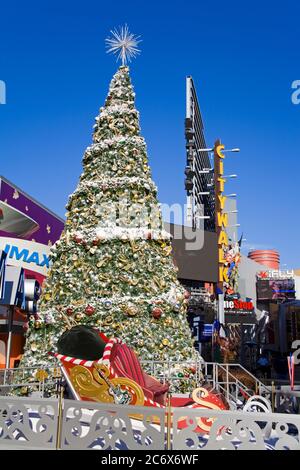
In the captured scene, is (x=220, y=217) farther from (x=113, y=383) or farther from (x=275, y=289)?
(x=275, y=289)

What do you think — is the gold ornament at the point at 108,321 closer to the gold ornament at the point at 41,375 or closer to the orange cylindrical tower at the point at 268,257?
the gold ornament at the point at 41,375

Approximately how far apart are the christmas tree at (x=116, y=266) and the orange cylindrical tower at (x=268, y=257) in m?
69.6

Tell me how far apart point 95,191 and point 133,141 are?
1737 millimetres

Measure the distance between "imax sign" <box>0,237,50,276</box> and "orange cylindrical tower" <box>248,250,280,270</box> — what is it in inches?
2457

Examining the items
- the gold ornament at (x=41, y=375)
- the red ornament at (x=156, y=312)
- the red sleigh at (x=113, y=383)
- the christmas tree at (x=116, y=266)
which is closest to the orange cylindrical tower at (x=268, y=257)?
the christmas tree at (x=116, y=266)

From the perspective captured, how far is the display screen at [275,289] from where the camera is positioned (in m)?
45.3

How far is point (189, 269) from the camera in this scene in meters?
Answer: 23.2

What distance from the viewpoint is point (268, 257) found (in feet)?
258

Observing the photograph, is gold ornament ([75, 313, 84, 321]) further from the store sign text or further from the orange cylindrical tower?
the orange cylindrical tower

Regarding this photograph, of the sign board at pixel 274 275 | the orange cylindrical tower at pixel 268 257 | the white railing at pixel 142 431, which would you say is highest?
the orange cylindrical tower at pixel 268 257

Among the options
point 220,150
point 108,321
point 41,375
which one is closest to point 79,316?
point 108,321

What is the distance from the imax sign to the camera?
1909 centimetres

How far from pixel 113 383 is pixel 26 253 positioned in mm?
14269

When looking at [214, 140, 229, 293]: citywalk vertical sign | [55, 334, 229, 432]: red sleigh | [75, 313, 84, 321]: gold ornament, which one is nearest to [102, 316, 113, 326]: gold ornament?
[75, 313, 84, 321]: gold ornament
